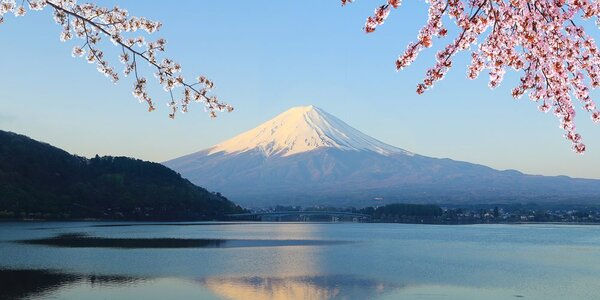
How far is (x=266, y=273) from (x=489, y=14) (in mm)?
26343

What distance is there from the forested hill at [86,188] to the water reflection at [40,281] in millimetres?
54245

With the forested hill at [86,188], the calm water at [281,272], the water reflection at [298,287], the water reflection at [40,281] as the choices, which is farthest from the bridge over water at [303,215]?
the water reflection at [40,281]

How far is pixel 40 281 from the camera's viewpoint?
24.5 meters

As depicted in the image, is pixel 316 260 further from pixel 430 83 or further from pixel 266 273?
pixel 430 83

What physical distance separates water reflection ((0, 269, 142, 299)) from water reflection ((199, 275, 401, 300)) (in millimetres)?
3915

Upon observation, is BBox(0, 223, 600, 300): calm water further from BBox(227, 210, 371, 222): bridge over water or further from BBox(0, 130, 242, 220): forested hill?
BBox(227, 210, 371, 222): bridge over water

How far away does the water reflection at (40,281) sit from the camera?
857 inches

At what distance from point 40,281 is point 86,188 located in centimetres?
6723

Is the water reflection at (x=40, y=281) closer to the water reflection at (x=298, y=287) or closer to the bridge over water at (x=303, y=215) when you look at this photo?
the water reflection at (x=298, y=287)

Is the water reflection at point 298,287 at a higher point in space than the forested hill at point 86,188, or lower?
lower

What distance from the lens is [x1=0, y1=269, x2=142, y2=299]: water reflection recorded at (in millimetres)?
21766

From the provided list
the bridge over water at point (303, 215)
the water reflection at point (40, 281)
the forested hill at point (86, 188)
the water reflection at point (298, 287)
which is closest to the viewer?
the water reflection at point (40, 281)

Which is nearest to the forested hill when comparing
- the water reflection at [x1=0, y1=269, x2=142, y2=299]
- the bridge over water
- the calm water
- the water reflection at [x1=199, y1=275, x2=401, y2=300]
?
the bridge over water

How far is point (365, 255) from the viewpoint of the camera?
40906 millimetres
